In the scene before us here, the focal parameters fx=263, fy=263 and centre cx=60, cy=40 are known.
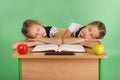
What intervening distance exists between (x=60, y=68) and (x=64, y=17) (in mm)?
1466

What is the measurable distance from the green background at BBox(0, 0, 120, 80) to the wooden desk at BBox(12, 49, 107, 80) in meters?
1.41

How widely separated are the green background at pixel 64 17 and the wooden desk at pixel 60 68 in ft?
4.62

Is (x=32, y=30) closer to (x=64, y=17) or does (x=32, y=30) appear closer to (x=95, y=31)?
(x=95, y=31)

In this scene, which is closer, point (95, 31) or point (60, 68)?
point (60, 68)

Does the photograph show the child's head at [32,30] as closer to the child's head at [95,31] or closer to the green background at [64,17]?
the child's head at [95,31]

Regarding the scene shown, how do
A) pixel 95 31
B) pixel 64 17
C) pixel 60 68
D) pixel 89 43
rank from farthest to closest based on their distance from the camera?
pixel 64 17, pixel 95 31, pixel 89 43, pixel 60 68

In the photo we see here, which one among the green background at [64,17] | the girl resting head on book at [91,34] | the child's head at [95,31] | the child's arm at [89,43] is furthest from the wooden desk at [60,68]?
the green background at [64,17]

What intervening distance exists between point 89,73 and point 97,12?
1.50 m

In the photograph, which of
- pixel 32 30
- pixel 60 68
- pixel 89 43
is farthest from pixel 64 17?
pixel 60 68

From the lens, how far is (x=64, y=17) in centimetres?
301

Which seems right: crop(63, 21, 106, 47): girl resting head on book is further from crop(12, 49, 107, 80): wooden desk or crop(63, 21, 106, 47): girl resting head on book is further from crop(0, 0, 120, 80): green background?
crop(0, 0, 120, 80): green background

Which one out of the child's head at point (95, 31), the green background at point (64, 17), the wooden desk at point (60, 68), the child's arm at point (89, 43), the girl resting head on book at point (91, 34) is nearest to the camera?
the wooden desk at point (60, 68)

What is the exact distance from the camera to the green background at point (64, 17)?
2.98 m

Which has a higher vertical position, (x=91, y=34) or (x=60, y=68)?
(x=91, y=34)
